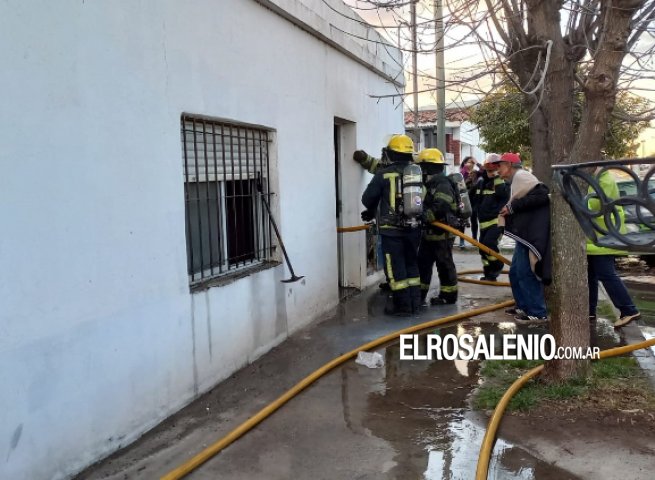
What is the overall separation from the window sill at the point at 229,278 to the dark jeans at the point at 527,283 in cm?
245

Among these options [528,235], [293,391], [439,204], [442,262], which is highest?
[439,204]

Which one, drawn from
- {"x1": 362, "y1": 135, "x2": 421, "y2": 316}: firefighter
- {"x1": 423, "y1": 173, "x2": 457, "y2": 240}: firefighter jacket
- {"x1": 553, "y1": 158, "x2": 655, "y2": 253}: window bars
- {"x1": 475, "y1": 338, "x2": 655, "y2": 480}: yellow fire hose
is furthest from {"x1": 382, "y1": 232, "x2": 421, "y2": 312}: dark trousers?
{"x1": 553, "y1": 158, "x2": 655, "y2": 253}: window bars

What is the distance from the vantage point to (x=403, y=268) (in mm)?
6418

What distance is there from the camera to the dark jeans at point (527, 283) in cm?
598

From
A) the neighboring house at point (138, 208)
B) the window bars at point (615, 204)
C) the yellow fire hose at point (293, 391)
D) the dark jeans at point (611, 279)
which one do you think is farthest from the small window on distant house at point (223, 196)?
the dark jeans at point (611, 279)

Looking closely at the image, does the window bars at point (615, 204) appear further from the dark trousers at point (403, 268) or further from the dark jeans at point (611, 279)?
the dark trousers at point (403, 268)

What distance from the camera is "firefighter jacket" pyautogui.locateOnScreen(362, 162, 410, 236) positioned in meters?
6.28

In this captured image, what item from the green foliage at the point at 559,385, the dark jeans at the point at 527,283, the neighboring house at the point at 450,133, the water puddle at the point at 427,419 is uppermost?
the neighboring house at the point at 450,133

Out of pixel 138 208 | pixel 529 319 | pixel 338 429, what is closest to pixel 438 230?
pixel 529 319

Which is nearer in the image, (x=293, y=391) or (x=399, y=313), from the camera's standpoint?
(x=293, y=391)

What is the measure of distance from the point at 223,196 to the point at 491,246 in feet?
15.1

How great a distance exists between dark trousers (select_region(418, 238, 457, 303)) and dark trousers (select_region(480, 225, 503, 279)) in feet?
4.28

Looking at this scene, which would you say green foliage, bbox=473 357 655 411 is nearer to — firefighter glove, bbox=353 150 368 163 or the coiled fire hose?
the coiled fire hose

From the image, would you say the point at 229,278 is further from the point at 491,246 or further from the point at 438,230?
the point at 491,246
